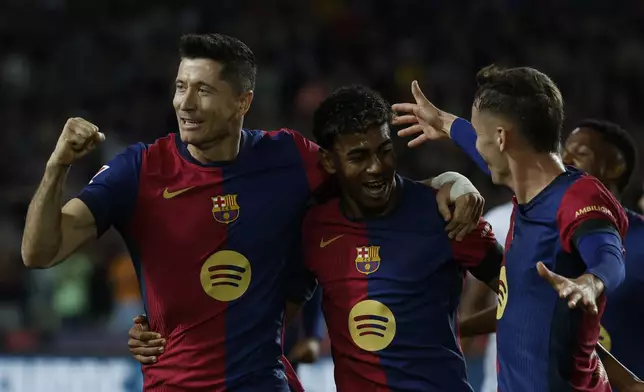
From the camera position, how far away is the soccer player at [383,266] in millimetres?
4059

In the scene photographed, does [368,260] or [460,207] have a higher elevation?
[460,207]

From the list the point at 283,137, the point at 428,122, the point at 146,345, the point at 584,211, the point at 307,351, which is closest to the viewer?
the point at 584,211

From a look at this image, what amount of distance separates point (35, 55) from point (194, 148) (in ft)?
32.0

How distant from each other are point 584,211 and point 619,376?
3.00ft

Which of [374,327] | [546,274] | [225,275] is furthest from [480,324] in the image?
[546,274]

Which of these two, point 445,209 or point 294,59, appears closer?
point 445,209

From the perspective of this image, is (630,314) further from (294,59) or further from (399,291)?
(294,59)

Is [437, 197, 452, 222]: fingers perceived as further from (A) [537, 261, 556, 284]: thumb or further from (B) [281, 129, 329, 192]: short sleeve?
(A) [537, 261, 556, 284]: thumb

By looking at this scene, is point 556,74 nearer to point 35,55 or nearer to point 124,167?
point 35,55

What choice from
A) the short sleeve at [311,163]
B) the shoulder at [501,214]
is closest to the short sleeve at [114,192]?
the short sleeve at [311,163]

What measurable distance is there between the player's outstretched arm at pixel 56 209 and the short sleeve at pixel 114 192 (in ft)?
0.41

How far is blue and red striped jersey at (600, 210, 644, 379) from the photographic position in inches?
186

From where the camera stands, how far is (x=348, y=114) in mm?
4180

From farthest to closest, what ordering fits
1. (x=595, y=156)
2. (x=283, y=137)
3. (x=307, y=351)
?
(x=307, y=351) → (x=595, y=156) → (x=283, y=137)
